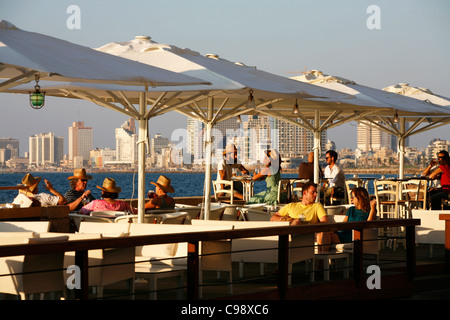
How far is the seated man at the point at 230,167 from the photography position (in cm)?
1374

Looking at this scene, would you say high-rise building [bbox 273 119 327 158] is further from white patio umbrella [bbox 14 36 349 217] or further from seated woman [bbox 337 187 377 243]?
seated woman [bbox 337 187 377 243]

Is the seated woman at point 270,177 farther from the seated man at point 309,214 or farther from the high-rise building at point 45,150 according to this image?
the high-rise building at point 45,150

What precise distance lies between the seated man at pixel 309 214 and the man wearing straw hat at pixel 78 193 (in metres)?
2.70

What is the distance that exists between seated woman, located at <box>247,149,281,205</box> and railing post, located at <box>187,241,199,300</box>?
19.9 ft

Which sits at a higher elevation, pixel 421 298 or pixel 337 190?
pixel 337 190

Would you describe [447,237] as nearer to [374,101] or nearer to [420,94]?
[374,101]

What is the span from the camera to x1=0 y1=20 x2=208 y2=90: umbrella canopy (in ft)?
20.1

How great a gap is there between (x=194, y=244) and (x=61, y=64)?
193 cm

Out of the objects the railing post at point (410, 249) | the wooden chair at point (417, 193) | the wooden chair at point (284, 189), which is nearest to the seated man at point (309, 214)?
the railing post at point (410, 249)

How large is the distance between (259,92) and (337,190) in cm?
389

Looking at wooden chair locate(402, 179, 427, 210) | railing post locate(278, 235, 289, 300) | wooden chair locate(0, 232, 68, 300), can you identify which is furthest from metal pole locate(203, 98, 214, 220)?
wooden chair locate(0, 232, 68, 300)
